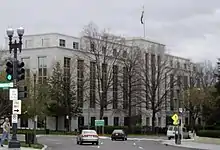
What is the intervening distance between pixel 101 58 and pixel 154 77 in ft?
34.4

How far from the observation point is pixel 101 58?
95.4m

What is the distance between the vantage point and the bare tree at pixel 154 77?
93.2 m

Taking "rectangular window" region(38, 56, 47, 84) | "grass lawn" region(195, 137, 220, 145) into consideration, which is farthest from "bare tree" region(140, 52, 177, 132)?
"grass lawn" region(195, 137, 220, 145)

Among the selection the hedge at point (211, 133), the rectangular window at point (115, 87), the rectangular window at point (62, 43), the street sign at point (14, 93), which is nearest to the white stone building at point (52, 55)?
the rectangular window at point (62, 43)

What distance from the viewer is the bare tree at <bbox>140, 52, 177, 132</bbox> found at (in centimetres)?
9319

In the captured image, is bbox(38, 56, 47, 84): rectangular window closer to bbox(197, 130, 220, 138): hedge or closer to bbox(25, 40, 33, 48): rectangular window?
bbox(25, 40, 33, 48): rectangular window

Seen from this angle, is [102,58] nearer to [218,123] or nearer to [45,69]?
[45,69]

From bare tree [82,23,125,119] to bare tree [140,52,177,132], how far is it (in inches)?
234

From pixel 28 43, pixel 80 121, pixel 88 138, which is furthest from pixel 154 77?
pixel 88 138

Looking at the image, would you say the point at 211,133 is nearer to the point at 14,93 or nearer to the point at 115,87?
the point at 14,93

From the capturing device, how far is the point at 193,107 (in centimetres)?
9944

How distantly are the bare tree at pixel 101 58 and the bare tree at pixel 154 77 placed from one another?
5.94m

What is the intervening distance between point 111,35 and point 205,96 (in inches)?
768

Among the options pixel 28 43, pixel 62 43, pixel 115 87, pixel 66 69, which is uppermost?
pixel 28 43
